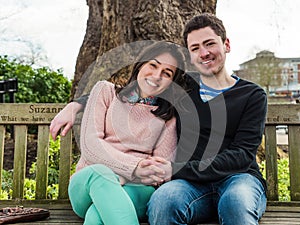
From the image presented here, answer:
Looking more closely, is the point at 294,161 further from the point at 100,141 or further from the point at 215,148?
the point at 100,141

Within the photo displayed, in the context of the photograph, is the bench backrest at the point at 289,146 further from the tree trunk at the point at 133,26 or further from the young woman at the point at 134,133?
the tree trunk at the point at 133,26

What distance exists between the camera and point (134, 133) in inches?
103

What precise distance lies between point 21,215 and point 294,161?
5.84 ft

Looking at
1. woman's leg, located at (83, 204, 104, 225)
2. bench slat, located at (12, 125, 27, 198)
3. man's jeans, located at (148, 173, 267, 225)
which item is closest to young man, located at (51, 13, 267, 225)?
man's jeans, located at (148, 173, 267, 225)

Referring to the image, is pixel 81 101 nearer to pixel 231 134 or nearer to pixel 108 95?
pixel 108 95

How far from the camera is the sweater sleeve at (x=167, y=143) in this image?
2.58m

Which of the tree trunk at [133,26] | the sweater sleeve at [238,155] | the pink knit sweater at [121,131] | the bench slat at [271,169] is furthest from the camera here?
the tree trunk at [133,26]

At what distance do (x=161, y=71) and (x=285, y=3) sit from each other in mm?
4183

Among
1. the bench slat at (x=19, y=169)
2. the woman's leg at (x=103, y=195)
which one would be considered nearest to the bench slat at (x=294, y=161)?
the woman's leg at (x=103, y=195)

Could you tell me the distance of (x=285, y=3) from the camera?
619 cm

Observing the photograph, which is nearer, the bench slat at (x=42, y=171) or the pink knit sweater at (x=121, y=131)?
the pink knit sweater at (x=121, y=131)

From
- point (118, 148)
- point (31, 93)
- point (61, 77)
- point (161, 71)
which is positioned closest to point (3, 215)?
point (118, 148)

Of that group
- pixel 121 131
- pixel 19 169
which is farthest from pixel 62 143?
pixel 121 131

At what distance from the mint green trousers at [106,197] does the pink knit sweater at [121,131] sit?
0.16 meters
